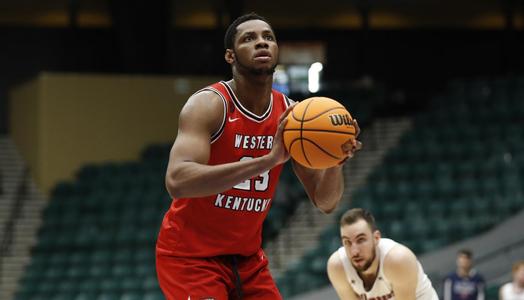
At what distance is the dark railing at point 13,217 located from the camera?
16.3 m

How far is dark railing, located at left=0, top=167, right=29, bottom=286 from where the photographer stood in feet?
53.3

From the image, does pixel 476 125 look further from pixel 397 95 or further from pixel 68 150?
pixel 68 150

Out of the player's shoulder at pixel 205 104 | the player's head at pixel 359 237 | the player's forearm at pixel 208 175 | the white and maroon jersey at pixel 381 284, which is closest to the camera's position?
the player's forearm at pixel 208 175

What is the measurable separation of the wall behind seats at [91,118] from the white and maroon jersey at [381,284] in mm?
13085

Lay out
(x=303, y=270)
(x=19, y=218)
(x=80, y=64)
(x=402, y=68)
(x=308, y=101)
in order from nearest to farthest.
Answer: (x=308, y=101), (x=303, y=270), (x=19, y=218), (x=80, y=64), (x=402, y=68)

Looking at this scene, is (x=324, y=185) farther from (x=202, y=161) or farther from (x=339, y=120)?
(x=202, y=161)

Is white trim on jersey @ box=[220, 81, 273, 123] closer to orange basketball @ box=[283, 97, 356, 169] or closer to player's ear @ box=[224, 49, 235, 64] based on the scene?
player's ear @ box=[224, 49, 235, 64]

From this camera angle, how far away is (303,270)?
1321cm

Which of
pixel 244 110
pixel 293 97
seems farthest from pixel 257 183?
pixel 293 97

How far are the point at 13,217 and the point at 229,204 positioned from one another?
1339 cm

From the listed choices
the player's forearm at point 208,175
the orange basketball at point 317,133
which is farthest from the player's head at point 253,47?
the player's forearm at point 208,175

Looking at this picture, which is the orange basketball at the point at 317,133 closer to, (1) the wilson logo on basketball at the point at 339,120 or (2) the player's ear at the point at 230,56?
(1) the wilson logo on basketball at the point at 339,120

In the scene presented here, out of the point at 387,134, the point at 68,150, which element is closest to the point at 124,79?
the point at 68,150

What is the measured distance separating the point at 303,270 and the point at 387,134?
5.36m
